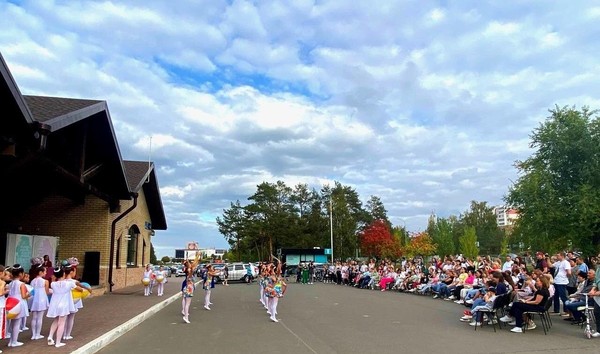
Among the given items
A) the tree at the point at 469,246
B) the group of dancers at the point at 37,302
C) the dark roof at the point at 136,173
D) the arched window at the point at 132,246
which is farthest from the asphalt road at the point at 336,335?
the tree at the point at 469,246

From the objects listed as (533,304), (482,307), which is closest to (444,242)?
(482,307)

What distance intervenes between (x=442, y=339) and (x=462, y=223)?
101 metres

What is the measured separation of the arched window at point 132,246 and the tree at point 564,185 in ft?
67.4

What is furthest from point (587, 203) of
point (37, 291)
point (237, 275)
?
point (237, 275)

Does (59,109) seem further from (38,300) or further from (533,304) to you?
(533,304)

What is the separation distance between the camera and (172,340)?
10.7 meters

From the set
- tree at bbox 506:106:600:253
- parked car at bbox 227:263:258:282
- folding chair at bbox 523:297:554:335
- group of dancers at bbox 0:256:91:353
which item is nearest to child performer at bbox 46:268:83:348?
group of dancers at bbox 0:256:91:353

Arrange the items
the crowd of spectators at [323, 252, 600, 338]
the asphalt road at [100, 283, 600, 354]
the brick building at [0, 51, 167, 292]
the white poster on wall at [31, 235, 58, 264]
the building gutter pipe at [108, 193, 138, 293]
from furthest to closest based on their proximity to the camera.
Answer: the building gutter pipe at [108, 193, 138, 293] → the white poster on wall at [31, 235, 58, 264] → the crowd of spectators at [323, 252, 600, 338] → the brick building at [0, 51, 167, 292] → the asphalt road at [100, 283, 600, 354]

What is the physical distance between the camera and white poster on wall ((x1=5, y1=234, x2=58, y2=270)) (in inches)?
654

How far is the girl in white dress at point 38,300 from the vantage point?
9.95 metres

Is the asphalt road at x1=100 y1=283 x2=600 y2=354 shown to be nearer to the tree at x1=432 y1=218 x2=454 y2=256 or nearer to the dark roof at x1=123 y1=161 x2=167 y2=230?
the dark roof at x1=123 y1=161 x2=167 y2=230

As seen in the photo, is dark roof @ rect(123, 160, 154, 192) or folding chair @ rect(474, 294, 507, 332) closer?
folding chair @ rect(474, 294, 507, 332)

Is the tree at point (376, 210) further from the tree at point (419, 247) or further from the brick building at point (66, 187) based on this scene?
the brick building at point (66, 187)

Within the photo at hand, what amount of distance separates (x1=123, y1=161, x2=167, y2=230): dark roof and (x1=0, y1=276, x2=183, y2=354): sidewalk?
5.79m
